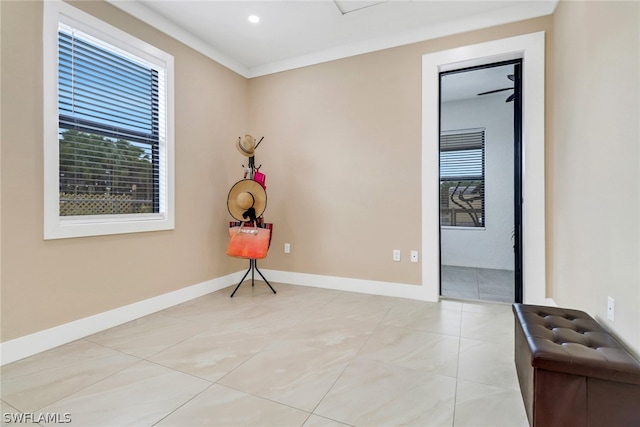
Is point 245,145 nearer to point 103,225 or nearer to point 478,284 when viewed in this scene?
point 103,225

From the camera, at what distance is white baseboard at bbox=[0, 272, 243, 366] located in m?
1.93

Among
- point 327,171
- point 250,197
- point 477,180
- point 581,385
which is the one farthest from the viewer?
point 477,180

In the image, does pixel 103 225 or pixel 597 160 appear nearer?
pixel 597 160

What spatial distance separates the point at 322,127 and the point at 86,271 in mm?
2727

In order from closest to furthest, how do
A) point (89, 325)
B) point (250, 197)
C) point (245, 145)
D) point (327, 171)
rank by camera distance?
point (89, 325)
point (250, 197)
point (245, 145)
point (327, 171)

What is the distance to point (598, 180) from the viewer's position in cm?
174

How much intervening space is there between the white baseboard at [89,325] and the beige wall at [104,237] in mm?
48

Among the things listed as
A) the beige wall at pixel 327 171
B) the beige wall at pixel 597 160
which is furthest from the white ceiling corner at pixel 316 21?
the beige wall at pixel 597 160

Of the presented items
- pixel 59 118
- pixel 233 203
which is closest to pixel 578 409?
pixel 233 203

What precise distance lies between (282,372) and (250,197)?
1.94 metres

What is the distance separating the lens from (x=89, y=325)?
2326mm

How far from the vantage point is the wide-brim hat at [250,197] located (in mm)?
3306

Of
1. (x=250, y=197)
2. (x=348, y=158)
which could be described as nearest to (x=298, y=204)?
(x=250, y=197)

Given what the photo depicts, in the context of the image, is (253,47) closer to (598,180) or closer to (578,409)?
(598,180)
